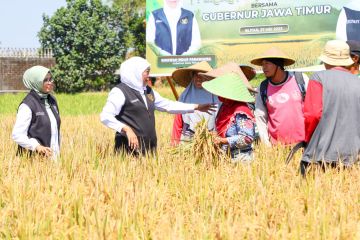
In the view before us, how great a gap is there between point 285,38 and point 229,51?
771mm

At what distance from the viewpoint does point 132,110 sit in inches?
212

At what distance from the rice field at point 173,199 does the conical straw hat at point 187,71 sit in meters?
0.98

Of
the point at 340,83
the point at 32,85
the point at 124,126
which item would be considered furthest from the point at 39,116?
the point at 340,83

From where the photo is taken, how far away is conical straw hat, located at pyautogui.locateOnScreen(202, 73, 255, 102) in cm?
458

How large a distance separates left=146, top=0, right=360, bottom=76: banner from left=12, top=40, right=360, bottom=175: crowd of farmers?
8.10ft

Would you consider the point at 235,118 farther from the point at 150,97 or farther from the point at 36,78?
the point at 36,78

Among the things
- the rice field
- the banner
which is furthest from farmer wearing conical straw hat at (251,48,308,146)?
the banner

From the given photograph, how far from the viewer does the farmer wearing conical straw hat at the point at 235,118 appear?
457 centimetres

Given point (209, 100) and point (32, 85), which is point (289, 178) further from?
point (32, 85)

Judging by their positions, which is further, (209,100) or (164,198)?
(209,100)

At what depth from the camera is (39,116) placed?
5309 mm

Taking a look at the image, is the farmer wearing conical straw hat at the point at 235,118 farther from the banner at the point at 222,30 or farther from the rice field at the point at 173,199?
the banner at the point at 222,30

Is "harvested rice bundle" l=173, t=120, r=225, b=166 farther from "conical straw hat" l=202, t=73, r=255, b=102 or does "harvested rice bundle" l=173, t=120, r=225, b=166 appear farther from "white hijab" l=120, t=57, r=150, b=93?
"white hijab" l=120, t=57, r=150, b=93

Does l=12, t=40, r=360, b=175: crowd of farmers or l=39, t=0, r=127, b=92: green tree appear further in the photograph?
l=39, t=0, r=127, b=92: green tree
